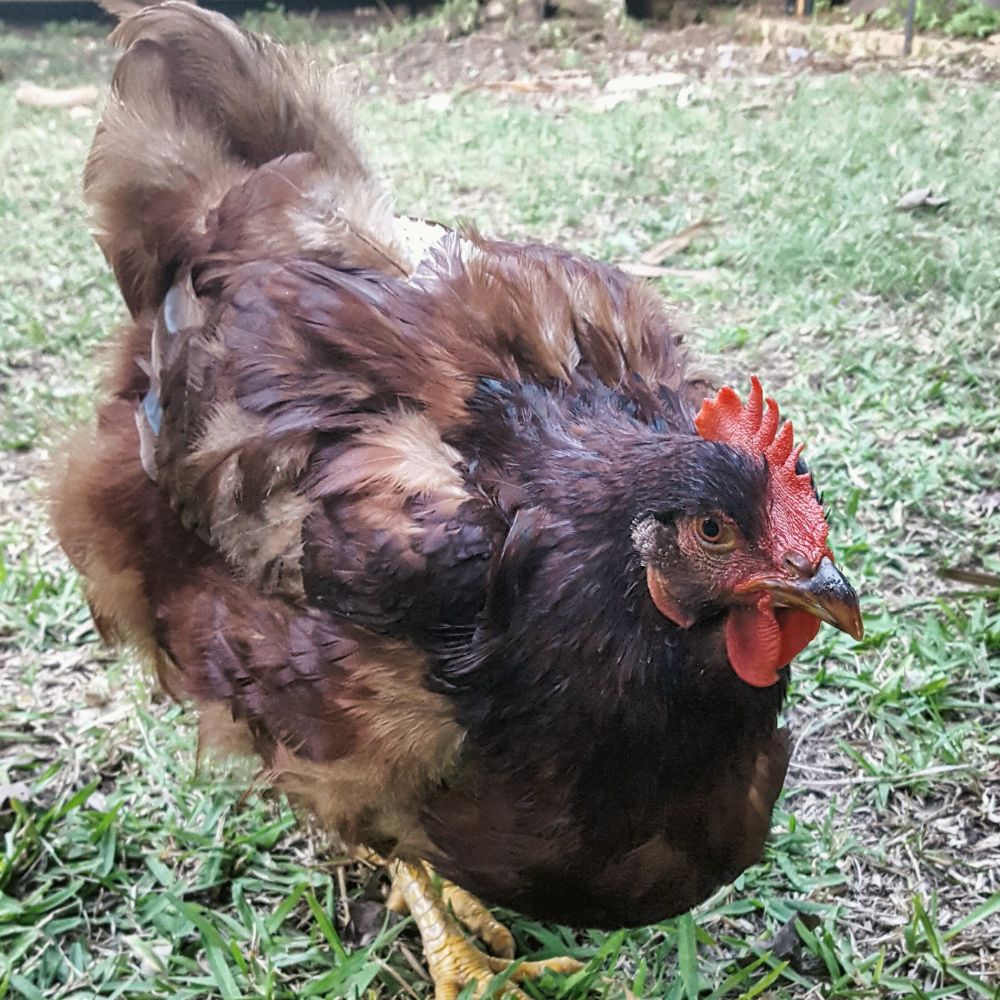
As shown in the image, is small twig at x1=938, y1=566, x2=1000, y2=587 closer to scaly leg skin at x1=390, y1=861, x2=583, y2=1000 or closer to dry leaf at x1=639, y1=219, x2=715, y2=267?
scaly leg skin at x1=390, y1=861, x2=583, y2=1000

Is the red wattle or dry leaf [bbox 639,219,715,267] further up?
the red wattle

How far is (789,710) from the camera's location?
266cm

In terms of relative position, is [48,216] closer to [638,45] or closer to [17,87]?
[17,87]

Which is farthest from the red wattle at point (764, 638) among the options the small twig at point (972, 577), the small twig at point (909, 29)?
the small twig at point (909, 29)

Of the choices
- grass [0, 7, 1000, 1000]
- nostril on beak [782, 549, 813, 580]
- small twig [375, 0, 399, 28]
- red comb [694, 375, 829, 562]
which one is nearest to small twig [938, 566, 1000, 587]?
grass [0, 7, 1000, 1000]

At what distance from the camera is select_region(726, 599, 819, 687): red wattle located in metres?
1.54

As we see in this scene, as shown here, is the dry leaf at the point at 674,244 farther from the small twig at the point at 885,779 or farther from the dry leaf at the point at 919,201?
the small twig at the point at 885,779

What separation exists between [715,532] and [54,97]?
8677 mm

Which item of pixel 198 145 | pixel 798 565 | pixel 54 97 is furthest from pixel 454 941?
pixel 54 97

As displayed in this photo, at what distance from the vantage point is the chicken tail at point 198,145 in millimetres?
2482

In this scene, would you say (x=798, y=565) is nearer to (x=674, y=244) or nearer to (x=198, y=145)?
(x=198, y=145)

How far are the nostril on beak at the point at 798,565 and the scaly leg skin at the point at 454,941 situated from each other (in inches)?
44.0

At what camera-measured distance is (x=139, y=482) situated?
7.91ft

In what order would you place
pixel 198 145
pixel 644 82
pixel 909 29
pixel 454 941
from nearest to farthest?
pixel 454 941
pixel 198 145
pixel 909 29
pixel 644 82
